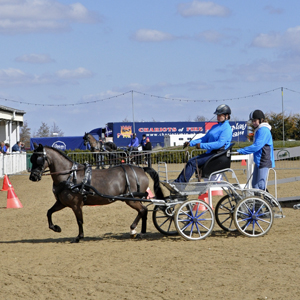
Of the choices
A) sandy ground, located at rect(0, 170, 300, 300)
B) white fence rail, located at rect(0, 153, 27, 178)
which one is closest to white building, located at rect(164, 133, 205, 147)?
white fence rail, located at rect(0, 153, 27, 178)

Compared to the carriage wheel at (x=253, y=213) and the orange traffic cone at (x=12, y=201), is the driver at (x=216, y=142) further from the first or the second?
the orange traffic cone at (x=12, y=201)

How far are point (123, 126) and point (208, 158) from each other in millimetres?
39028

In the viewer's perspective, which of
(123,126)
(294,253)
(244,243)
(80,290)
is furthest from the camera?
(123,126)

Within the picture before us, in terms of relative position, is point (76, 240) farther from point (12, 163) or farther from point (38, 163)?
point (12, 163)

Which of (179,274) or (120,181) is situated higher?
(120,181)

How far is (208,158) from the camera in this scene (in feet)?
27.3

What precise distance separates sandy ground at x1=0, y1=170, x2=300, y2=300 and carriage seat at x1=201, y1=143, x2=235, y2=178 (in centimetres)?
113

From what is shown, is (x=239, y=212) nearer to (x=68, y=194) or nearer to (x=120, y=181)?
(x=120, y=181)

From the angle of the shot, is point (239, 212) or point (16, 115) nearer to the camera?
point (239, 212)

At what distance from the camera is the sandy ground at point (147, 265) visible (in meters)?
5.34

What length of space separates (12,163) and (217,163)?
19.3 m

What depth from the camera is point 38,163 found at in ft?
27.2

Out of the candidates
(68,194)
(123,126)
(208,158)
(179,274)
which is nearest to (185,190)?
(208,158)

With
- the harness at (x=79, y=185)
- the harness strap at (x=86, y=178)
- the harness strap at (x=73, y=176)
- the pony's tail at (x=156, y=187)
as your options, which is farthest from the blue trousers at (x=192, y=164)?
the harness strap at (x=73, y=176)
